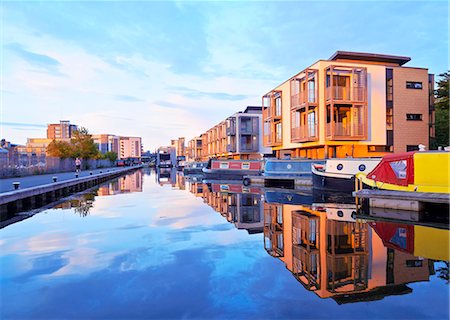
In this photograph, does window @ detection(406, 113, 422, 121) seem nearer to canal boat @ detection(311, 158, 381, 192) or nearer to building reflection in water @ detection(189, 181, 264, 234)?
canal boat @ detection(311, 158, 381, 192)

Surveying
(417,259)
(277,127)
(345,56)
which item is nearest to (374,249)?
(417,259)

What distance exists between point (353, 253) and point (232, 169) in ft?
91.0

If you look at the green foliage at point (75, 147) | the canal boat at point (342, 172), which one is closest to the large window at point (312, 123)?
the canal boat at point (342, 172)

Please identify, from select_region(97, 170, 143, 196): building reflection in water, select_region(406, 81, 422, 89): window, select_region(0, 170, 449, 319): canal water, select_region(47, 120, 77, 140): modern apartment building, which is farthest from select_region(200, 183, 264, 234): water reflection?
select_region(47, 120, 77, 140): modern apartment building

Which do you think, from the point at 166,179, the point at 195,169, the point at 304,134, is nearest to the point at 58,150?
the point at 166,179

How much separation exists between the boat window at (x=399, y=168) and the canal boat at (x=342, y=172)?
4279 mm

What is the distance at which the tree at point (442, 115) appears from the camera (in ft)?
93.6

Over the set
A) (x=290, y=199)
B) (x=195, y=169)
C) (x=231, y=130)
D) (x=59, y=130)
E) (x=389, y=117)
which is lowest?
(x=290, y=199)

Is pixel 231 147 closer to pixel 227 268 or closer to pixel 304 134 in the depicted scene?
pixel 304 134

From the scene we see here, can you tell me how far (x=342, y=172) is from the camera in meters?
18.5

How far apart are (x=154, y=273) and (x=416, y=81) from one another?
28483mm

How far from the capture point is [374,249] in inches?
283

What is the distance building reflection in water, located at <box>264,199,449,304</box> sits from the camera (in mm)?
5262

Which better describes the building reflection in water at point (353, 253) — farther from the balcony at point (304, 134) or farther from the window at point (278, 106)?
the window at point (278, 106)
